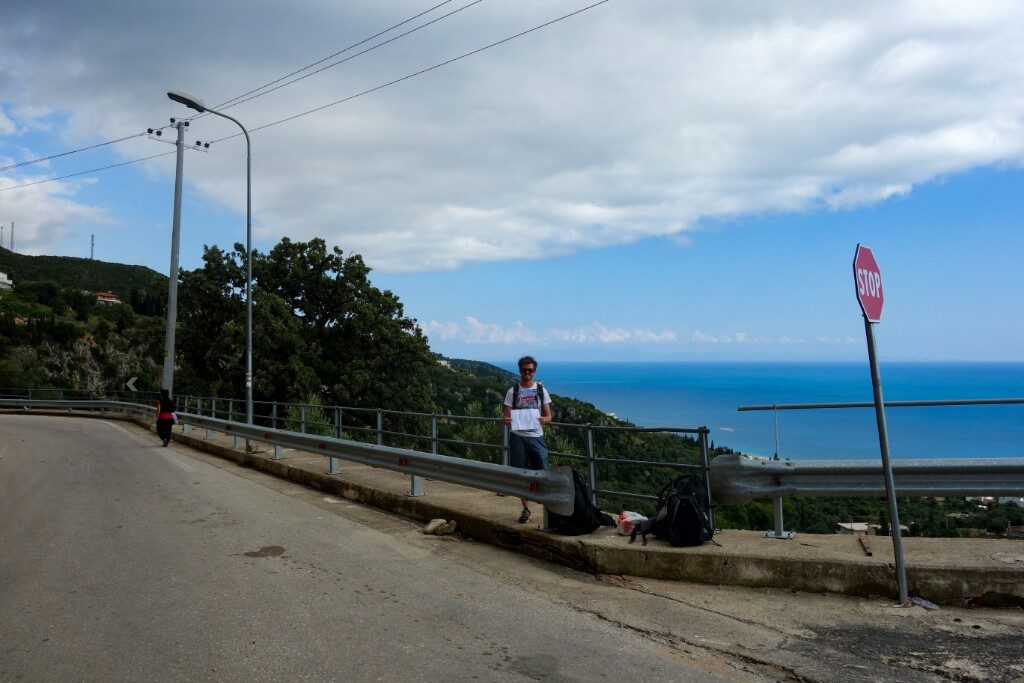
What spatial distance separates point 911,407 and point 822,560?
224 cm

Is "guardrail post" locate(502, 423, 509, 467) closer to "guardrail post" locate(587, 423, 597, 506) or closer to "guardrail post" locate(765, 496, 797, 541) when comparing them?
"guardrail post" locate(587, 423, 597, 506)

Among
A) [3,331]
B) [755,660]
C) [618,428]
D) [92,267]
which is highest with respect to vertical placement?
[92,267]

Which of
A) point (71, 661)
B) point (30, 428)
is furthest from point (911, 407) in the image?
point (30, 428)

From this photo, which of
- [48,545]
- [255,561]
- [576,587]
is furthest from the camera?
[48,545]

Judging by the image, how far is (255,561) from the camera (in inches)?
255

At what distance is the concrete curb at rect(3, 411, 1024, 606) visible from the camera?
16.8 feet

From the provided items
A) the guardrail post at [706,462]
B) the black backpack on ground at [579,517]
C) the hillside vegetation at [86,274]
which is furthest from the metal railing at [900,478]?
the hillside vegetation at [86,274]

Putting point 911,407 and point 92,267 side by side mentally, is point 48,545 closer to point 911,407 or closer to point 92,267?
point 911,407

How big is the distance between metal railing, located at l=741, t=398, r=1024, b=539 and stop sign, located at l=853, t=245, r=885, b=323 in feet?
3.24

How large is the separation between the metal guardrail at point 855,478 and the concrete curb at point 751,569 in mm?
567

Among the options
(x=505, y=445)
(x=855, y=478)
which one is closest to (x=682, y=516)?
(x=855, y=478)

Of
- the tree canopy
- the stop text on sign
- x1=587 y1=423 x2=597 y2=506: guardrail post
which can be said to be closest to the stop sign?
the stop text on sign

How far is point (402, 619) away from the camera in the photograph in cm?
492

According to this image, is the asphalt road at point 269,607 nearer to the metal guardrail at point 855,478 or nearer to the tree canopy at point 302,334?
the metal guardrail at point 855,478
